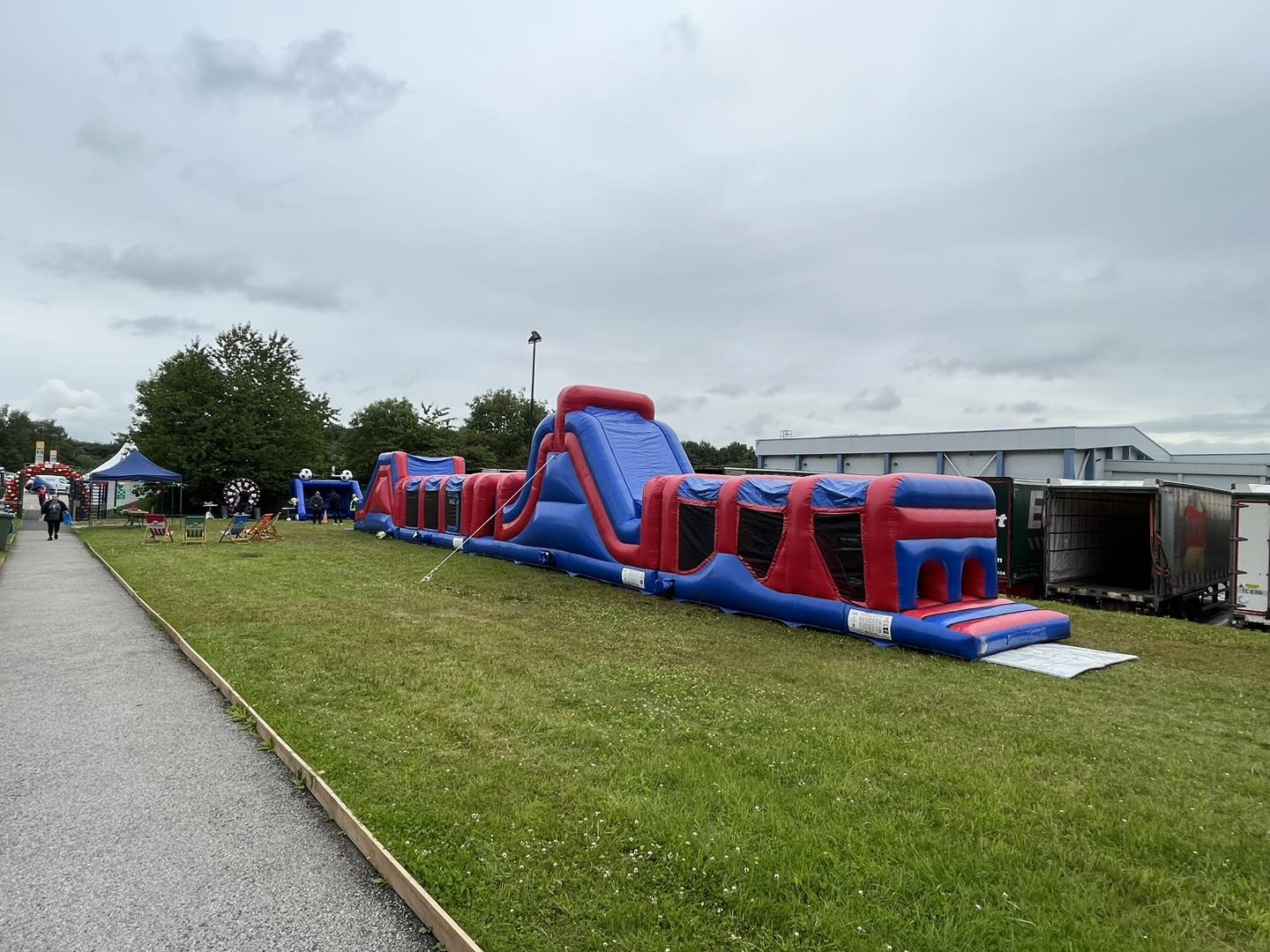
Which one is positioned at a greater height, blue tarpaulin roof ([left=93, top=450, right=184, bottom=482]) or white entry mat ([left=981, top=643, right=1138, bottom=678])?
blue tarpaulin roof ([left=93, top=450, right=184, bottom=482])

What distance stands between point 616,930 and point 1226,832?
3268 mm

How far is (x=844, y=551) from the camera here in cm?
896

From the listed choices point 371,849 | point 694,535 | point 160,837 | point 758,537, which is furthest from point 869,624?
point 160,837

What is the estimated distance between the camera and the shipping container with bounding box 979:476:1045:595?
1365cm

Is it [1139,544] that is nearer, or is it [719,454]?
[1139,544]

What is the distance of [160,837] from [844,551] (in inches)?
286

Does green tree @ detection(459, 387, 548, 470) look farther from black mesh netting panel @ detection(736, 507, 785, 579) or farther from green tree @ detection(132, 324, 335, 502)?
black mesh netting panel @ detection(736, 507, 785, 579)

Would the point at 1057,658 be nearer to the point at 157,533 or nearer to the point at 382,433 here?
the point at 157,533

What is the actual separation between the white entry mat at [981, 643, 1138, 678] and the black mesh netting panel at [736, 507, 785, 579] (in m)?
2.94

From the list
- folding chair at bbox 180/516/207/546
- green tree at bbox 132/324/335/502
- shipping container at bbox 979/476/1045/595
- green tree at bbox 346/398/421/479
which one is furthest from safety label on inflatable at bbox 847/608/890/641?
green tree at bbox 346/398/421/479

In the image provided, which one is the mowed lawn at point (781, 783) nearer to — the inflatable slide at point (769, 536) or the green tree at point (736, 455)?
the inflatable slide at point (769, 536)

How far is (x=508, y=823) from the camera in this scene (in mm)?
3758

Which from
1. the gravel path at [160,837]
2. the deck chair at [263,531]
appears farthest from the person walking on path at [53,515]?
the gravel path at [160,837]

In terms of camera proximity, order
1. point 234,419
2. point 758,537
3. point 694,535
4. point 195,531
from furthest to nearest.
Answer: point 234,419 < point 195,531 < point 694,535 < point 758,537
